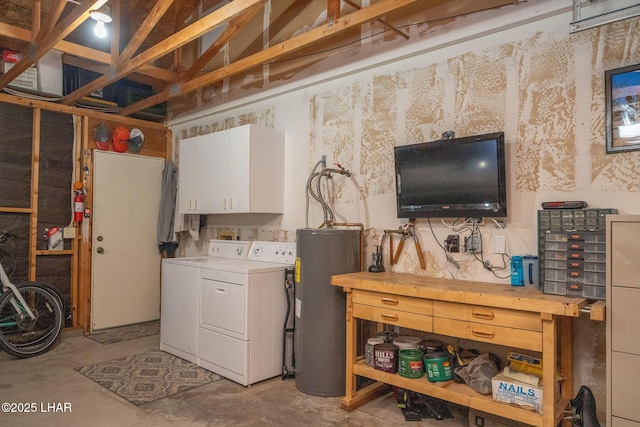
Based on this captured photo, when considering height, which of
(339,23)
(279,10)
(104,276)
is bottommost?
(104,276)

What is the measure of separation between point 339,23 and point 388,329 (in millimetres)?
2291

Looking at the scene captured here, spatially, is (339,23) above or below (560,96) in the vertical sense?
above

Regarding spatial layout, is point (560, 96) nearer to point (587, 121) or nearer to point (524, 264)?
point (587, 121)

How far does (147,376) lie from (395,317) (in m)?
2.15

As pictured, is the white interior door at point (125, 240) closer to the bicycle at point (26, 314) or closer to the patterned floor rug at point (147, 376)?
the bicycle at point (26, 314)

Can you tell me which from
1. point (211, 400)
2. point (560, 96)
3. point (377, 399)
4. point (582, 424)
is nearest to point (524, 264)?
point (582, 424)

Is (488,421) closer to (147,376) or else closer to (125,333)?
(147,376)

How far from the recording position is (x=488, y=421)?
2.50 metres

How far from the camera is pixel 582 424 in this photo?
209 centimetres

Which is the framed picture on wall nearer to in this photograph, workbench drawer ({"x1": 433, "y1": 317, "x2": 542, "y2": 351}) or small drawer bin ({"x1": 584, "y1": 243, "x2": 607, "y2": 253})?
small drawer bin ({"x1": 584, "y1": 243, "x2": 607, "y2": 253})

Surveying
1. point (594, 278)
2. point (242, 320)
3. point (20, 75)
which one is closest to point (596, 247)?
point (594, 278)

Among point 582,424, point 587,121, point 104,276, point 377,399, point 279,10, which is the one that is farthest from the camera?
point 104,276

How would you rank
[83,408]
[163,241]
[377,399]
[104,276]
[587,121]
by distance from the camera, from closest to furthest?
[587,121] → [83,408] → [377,399] → [104,276] → [163,241]

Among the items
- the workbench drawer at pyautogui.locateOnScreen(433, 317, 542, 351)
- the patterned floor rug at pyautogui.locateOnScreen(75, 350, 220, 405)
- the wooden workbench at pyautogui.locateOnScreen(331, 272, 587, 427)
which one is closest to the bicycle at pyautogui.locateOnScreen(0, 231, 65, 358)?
the patterned floor rug at pyautogui.locateOnScreen(75, 350, 220, 405)
